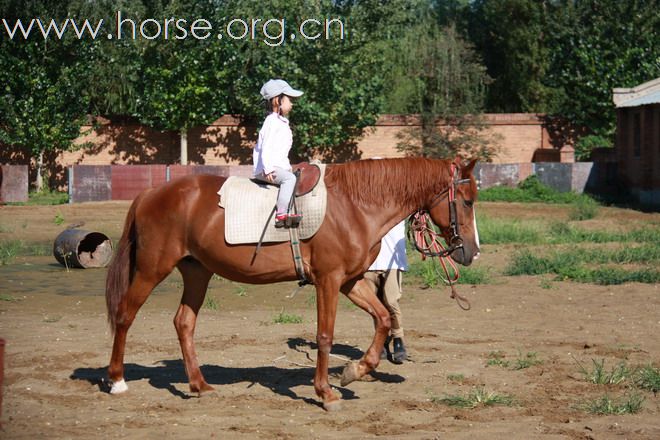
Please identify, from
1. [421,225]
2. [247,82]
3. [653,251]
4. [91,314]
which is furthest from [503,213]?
[421,225]

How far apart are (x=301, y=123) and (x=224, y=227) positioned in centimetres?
2905

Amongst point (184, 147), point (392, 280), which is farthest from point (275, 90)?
point (184, 147)

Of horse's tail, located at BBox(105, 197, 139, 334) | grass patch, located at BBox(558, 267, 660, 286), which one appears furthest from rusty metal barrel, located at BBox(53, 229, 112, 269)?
horse's tail, located at BBox(105, 197, 139, 334)

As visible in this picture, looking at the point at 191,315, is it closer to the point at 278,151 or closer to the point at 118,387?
the point at 118,387

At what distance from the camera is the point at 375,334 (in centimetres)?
788

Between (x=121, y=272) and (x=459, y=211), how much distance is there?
2.93 m

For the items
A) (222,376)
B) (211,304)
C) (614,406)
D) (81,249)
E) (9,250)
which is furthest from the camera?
(9,250)

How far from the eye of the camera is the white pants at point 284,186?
786 centimetres

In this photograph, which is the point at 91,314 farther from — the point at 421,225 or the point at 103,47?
the point at 103,47

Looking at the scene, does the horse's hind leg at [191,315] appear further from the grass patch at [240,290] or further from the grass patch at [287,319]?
the grass patch at [240,290]

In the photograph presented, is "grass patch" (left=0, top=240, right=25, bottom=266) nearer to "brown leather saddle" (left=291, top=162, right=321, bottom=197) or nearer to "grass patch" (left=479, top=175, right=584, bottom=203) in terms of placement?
"brown leather saddle" (left=291, top=162, right=321, bottom=197)

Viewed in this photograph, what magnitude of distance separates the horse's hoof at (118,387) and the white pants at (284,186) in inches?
76.2

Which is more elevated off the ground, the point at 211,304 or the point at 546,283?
the point at 546,283

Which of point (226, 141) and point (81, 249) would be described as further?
point (226, 141)
